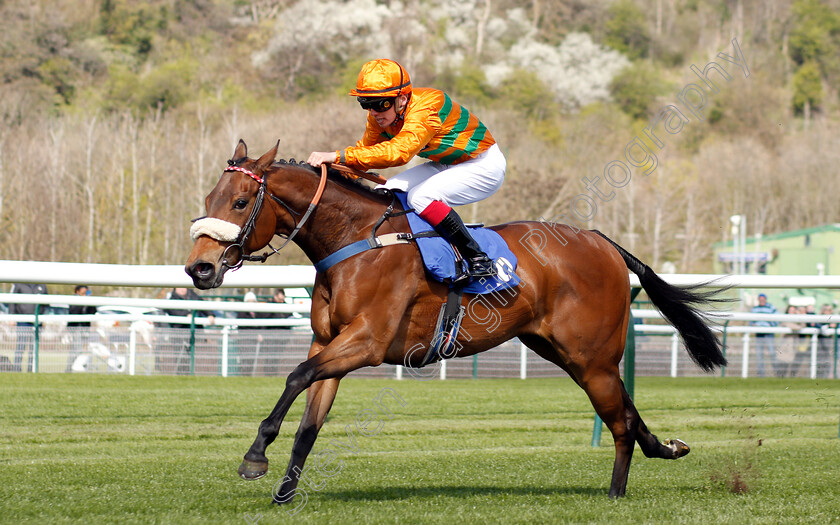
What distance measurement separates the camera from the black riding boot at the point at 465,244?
4625 millimetres

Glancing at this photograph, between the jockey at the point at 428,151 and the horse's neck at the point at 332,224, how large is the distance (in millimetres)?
171

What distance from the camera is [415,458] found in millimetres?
5910

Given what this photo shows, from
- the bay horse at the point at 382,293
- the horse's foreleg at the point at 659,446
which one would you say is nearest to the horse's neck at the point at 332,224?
the bay horse at the point at 382,293

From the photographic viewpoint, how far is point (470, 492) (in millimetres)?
4734

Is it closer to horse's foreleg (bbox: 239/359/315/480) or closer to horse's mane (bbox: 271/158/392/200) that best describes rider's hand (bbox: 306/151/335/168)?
horse's mane (bbox: 271/158/392/200)

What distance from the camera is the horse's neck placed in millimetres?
4516

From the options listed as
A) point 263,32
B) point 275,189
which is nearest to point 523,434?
point 275,189

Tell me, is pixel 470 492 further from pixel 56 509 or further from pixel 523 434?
pixel 523 434

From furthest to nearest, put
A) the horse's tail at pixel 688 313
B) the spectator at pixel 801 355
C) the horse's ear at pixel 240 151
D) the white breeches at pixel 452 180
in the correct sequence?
1. the spectator at pixel 801 355
2. the horse's tail at pixel 688 313
3. the white breeches at pixel 452 180
4. the horse's ear at pixel 240 151

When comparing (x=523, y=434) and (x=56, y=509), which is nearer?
(x=56, y=509)

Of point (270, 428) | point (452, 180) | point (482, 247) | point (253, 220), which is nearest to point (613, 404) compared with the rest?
point (482, 247)

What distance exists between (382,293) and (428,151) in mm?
884

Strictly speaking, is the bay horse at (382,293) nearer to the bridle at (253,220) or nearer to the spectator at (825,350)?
the bridle at (253,220)

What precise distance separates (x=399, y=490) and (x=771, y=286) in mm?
2921
